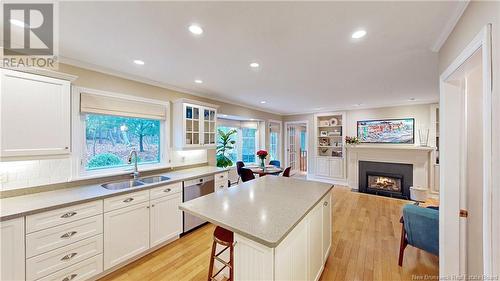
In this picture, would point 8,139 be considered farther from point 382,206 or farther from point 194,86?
point 382,206

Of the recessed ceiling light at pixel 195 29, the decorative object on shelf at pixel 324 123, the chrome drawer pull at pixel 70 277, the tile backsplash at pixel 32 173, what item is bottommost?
the chrome drawer pull at pixel 70 277

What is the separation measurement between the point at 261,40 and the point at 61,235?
268 centimetres

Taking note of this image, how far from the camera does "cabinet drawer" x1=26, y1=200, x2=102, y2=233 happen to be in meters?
1.62

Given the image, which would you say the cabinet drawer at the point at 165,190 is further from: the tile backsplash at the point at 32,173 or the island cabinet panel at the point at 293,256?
the island cabinet panel at the point at 293,256

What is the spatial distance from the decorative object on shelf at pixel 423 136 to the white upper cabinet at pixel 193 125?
5324 mm

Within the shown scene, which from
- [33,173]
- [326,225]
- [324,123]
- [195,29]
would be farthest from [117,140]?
[324,123]

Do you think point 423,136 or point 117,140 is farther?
point 423,136

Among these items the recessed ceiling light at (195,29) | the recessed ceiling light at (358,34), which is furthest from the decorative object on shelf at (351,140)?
the recessed ceiling light at (195,29)

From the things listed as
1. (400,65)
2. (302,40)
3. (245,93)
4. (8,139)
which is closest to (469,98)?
(400,65)

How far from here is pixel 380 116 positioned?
543 centimetres

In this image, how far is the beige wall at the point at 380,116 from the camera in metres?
4.89

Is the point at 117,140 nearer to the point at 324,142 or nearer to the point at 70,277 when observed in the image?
the point at 70,277

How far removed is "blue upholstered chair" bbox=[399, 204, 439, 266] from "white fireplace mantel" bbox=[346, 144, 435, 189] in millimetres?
3472

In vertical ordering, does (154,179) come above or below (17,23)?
below
